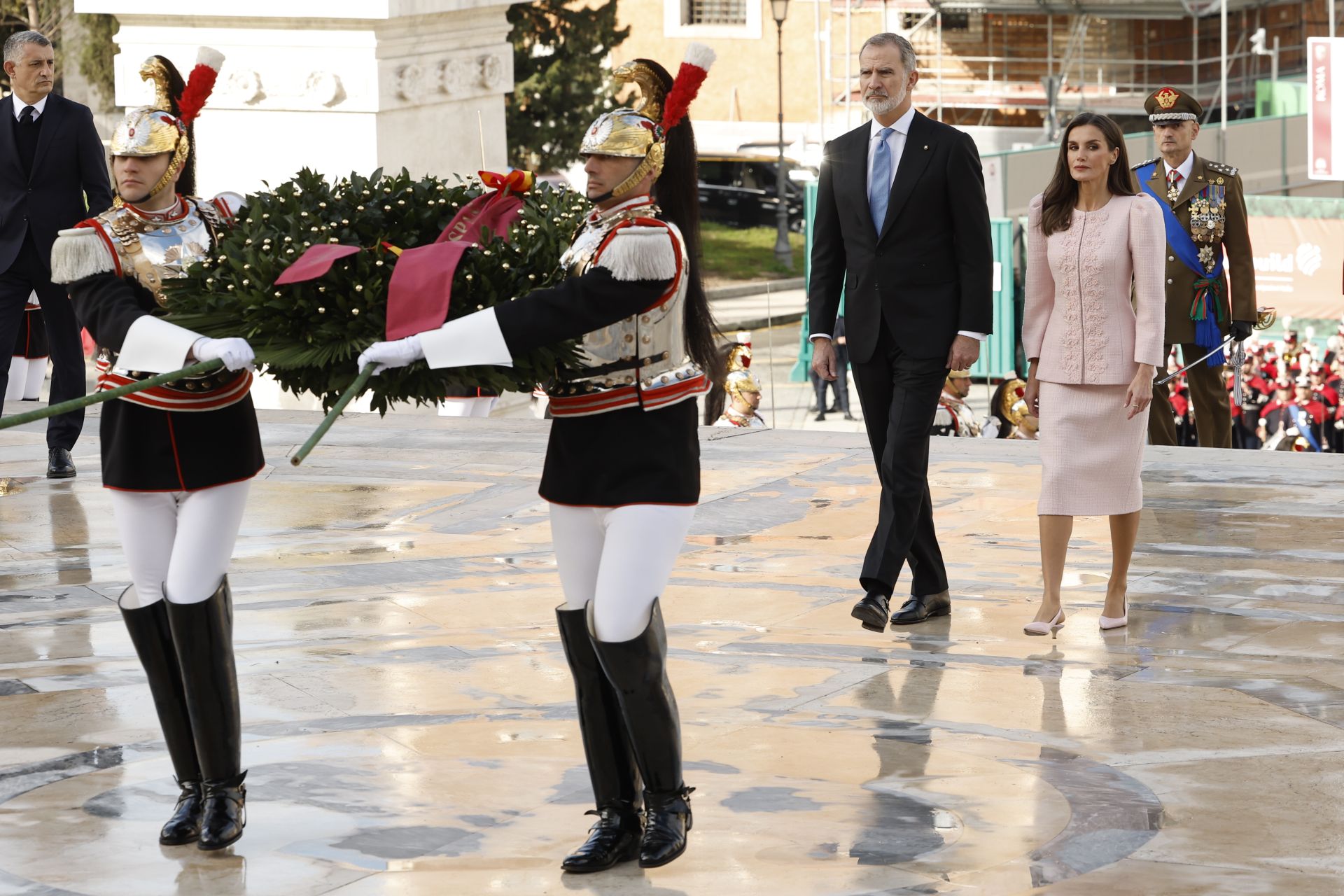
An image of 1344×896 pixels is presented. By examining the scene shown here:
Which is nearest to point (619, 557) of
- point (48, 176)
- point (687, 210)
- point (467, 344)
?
point (467, 344)

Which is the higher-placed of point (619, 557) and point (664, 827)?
point (619, 557)

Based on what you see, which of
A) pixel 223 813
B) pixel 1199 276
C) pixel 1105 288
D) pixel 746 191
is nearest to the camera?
pixel 223 813

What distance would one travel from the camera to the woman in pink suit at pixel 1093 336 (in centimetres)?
634

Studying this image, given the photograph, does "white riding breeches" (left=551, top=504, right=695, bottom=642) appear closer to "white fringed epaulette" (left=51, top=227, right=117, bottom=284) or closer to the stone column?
"white fringed epaulette" (left=51, top=227, right=117, bottom=284)

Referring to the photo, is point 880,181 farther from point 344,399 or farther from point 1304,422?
point 1304,422

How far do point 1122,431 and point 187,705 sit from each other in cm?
319

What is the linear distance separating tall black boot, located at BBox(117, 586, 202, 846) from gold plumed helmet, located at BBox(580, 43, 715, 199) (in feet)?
4.61

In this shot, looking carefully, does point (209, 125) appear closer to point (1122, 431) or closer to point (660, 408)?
point (1122, 431)

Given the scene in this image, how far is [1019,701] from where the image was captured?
5.71m

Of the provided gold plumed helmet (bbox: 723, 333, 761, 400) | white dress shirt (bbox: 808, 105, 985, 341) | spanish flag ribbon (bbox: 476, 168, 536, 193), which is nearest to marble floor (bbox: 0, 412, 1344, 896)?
white dress shirt (bbox: 808, 105, 985, 341)

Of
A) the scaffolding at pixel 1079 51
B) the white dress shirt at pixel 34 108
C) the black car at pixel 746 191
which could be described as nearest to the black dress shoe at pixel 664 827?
the white dress shirt at pixel 34 108

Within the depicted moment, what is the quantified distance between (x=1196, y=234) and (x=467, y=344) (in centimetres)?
517

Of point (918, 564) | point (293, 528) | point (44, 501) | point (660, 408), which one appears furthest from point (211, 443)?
point (44, 501)

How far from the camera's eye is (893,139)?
6.55 metres
